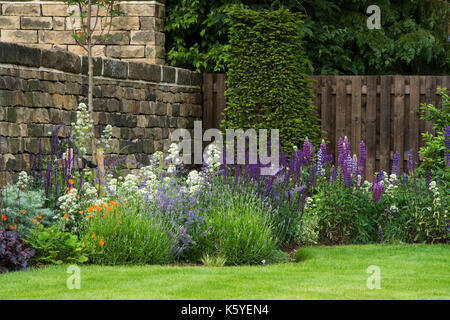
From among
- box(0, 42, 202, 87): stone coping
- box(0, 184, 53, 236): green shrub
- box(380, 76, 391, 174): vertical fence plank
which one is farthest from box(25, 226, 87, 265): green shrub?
box(380, 76, 391, 174): vertical fence plank

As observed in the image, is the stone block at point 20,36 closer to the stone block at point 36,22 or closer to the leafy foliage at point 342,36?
the stone block at point 36,22

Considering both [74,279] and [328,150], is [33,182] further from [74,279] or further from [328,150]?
[328,150]

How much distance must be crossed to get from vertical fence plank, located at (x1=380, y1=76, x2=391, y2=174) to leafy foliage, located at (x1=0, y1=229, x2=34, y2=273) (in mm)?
6753

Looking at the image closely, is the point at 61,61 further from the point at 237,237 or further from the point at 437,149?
the point at 437,149

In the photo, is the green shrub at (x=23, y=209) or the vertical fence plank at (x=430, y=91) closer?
the green shrub at (x=23, y=209)

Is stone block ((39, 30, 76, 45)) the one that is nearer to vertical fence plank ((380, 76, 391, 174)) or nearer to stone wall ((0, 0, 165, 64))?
stone wall ((0, 0, 165, 64))

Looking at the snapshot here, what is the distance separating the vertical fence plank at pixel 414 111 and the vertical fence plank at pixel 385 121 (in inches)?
12.3

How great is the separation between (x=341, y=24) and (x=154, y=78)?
4167 millimetres

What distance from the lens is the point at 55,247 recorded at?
22.4 ft

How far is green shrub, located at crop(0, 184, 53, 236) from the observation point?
7094 millimetres

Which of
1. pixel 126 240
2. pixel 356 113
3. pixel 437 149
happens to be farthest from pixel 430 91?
pixel 126 240

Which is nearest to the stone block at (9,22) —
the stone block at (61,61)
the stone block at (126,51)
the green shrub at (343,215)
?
the stone block at (126,51)

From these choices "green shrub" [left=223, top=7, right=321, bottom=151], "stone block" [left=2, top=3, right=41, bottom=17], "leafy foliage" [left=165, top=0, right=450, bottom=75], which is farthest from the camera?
"leafy foliage" [left=165, top=0, right=450, bottom=75]

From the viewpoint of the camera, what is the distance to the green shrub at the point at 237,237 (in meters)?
7.09
